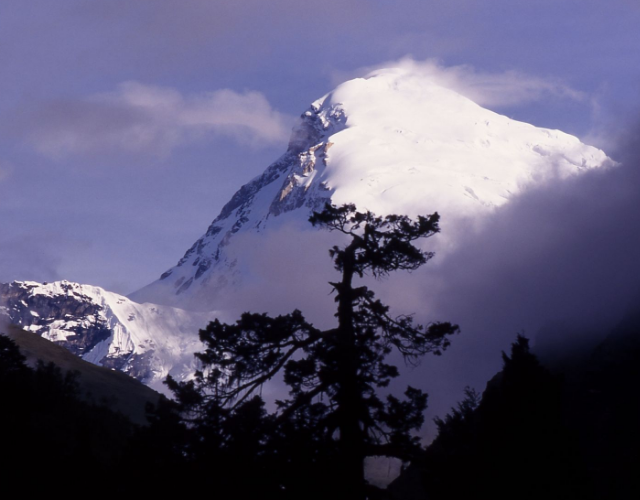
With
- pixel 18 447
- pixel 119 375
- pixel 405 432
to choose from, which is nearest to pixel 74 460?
pixel 18 447

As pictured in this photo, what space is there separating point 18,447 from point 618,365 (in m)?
33.4

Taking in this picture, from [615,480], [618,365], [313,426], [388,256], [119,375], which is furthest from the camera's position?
[119,375]

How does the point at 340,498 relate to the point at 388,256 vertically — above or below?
below

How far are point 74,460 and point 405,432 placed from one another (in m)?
10.1

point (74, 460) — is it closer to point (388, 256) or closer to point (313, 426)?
point (313, 426)

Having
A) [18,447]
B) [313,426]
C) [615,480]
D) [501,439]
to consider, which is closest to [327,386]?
[313,426]

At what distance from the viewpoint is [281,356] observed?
25703 mm

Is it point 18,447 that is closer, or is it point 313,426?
point 313,426

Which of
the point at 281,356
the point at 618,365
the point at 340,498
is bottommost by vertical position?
the point at 340,498

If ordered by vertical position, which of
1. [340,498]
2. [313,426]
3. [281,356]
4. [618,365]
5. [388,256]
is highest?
[618,365]

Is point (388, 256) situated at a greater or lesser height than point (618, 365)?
lesser

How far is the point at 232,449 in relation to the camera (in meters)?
24.1

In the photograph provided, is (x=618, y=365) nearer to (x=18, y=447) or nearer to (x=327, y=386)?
(x=327, y=386)

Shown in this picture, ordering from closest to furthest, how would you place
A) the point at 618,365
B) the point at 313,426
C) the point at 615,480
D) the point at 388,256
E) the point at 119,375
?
the point at 313,426 → the point at 388,256 → the point at 615,480 → the point at 618,365 → the point at 119,375
